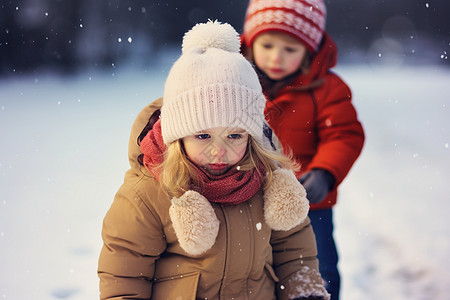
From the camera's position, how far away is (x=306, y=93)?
5.74 ft

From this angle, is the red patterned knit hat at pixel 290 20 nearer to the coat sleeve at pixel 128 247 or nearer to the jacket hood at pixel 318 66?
the jacket hood at pixel 318 66

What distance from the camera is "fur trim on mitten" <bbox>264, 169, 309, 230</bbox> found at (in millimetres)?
1156

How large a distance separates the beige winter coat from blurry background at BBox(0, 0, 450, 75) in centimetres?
352

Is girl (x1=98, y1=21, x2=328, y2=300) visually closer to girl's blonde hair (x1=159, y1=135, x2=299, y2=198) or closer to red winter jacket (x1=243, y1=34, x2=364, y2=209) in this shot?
girl's blonde hair (x1=159, y1=135, x2=299, y2=198)

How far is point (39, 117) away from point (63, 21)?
6.68ft

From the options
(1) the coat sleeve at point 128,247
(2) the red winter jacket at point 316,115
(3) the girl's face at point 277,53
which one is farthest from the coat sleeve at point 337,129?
(1) the coat sleeve at point 128,247

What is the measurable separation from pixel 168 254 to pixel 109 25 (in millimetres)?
5810

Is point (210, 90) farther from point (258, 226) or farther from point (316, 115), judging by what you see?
point (316, 115)

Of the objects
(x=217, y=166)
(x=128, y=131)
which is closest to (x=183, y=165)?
(x=217, y=166)

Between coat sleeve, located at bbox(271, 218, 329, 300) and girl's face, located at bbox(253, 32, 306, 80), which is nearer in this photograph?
coat sleeve, located at bbox(271, 218, 329, 300)

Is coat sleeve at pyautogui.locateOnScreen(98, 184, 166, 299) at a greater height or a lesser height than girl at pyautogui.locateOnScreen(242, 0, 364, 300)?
lesser

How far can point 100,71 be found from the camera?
6699 mm

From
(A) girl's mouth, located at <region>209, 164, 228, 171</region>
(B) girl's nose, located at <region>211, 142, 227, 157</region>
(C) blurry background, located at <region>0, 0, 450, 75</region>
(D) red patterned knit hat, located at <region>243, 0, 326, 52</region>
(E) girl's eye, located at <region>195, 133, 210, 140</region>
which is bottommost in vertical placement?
(A) girl's mouth, located at <region>209, 164, 228, 171</region>

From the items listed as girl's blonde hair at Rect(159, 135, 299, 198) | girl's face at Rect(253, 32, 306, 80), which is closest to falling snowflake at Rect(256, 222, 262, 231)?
girl's blonde hair at Rect(159, 135, 299, 198)
